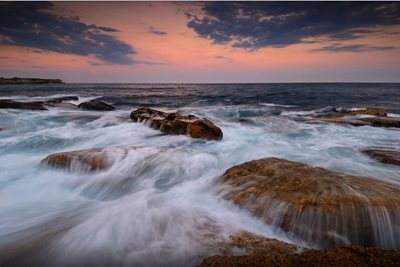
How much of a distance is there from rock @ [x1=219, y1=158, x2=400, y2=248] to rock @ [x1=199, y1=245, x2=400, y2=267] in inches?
21.9

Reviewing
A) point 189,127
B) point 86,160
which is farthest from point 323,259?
point 189,127

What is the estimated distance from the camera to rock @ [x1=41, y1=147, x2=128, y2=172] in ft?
19.0

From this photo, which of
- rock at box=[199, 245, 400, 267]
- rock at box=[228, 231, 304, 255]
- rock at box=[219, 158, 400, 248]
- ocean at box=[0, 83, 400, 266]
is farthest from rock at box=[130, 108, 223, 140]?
rock at box=[199, 245, 400, 267]

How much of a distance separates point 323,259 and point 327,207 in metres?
0.89

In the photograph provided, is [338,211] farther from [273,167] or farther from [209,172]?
[209,172]

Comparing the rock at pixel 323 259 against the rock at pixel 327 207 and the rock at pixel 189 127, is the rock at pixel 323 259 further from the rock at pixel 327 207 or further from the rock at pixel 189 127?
the rock at pixel 189 127

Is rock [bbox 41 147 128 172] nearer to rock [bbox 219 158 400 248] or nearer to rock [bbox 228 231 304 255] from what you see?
rock [bbox 219 158 400 248]

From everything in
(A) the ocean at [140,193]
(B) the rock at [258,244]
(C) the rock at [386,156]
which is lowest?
(A) the ocean at [140,193]

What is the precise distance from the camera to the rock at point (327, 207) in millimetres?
3270

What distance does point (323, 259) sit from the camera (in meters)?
2.59

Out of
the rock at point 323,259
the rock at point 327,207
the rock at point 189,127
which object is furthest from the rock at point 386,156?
the rock at point 189,127

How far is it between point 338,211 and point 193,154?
12.2 ft

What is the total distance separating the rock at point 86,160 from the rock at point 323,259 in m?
3.87

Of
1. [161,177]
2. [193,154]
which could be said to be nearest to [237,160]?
[193,154]
